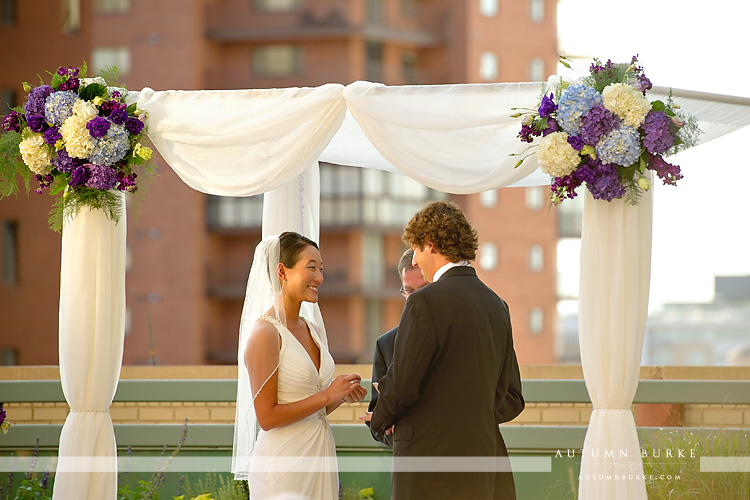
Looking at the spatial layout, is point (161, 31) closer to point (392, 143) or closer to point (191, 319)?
point (191, 319)

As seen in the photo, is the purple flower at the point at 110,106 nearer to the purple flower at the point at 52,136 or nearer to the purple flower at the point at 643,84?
the purple flower at the point at 52,136

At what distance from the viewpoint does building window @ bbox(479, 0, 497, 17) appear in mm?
39594

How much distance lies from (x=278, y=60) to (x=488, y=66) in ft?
25.2

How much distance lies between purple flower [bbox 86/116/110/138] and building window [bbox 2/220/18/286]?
73.5ft

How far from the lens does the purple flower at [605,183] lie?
16.0 ft

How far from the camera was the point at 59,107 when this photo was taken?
205 inches

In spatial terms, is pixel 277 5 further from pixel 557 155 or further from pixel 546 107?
pixel 557 155

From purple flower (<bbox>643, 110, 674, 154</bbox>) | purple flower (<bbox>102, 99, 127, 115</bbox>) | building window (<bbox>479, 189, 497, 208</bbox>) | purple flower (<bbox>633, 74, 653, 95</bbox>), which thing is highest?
building window (<bbox>479, 189, 497, 208</bbox>)

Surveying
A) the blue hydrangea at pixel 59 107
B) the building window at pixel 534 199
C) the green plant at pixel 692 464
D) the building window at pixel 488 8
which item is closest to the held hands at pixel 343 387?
the blue hydrangea at pixel 59 107

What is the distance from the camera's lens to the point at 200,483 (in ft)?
22.2

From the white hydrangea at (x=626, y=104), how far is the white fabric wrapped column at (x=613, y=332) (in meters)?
0.39

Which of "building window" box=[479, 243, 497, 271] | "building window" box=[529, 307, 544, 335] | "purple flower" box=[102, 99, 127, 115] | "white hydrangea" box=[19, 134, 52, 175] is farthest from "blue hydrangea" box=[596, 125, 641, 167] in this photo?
"building window" box=[529, 307, 544, 335]

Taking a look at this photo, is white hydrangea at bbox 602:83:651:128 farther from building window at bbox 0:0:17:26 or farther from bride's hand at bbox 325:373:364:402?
building window at bbox 0:0:17:26

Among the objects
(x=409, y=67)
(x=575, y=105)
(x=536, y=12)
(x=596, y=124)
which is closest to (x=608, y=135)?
(x=596, y=124)
